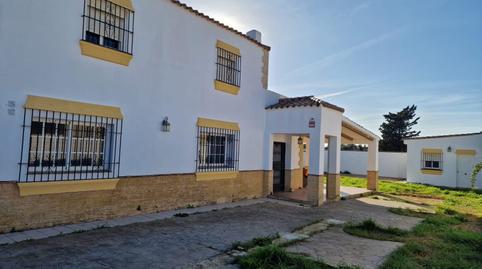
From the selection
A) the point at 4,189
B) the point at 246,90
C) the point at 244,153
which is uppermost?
the point at 246,90

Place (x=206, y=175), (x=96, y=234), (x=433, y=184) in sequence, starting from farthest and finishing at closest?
(x=433, y=184), (x=206, y=175), (x=96, y=234)

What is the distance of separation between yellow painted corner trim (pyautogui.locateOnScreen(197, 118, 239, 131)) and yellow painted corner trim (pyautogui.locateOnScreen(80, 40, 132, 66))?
10.3 ft

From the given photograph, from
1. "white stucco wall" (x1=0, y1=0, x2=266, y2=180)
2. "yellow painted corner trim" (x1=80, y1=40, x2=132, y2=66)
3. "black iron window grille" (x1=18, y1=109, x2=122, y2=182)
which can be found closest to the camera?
"white stucco wall" (x1=0, y1=0, x2=266, y2=180)

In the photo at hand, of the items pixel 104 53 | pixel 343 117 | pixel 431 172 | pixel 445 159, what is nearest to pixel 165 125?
pixel 104 53

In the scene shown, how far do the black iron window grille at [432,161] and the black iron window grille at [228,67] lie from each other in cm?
1780

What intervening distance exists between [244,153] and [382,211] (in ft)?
18.1

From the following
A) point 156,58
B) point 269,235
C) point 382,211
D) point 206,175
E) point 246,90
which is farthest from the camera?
point 246,90

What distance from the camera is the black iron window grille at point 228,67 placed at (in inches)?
462

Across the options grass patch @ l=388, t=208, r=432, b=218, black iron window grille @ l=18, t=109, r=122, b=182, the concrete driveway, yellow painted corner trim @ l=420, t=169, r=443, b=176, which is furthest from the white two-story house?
yellow painted corner trim @ l=420, t=169, r=443, b=176

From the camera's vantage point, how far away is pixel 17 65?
6621 mm

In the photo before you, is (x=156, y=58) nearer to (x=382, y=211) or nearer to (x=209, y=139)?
(x=209, y=139)

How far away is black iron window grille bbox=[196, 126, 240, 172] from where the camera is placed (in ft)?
36.3

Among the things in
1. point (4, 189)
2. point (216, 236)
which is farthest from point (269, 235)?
point (4, 189)

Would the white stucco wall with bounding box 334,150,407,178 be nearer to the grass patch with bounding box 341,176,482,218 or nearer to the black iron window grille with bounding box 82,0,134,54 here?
the grass patch with bounding box 341,176,482,218
